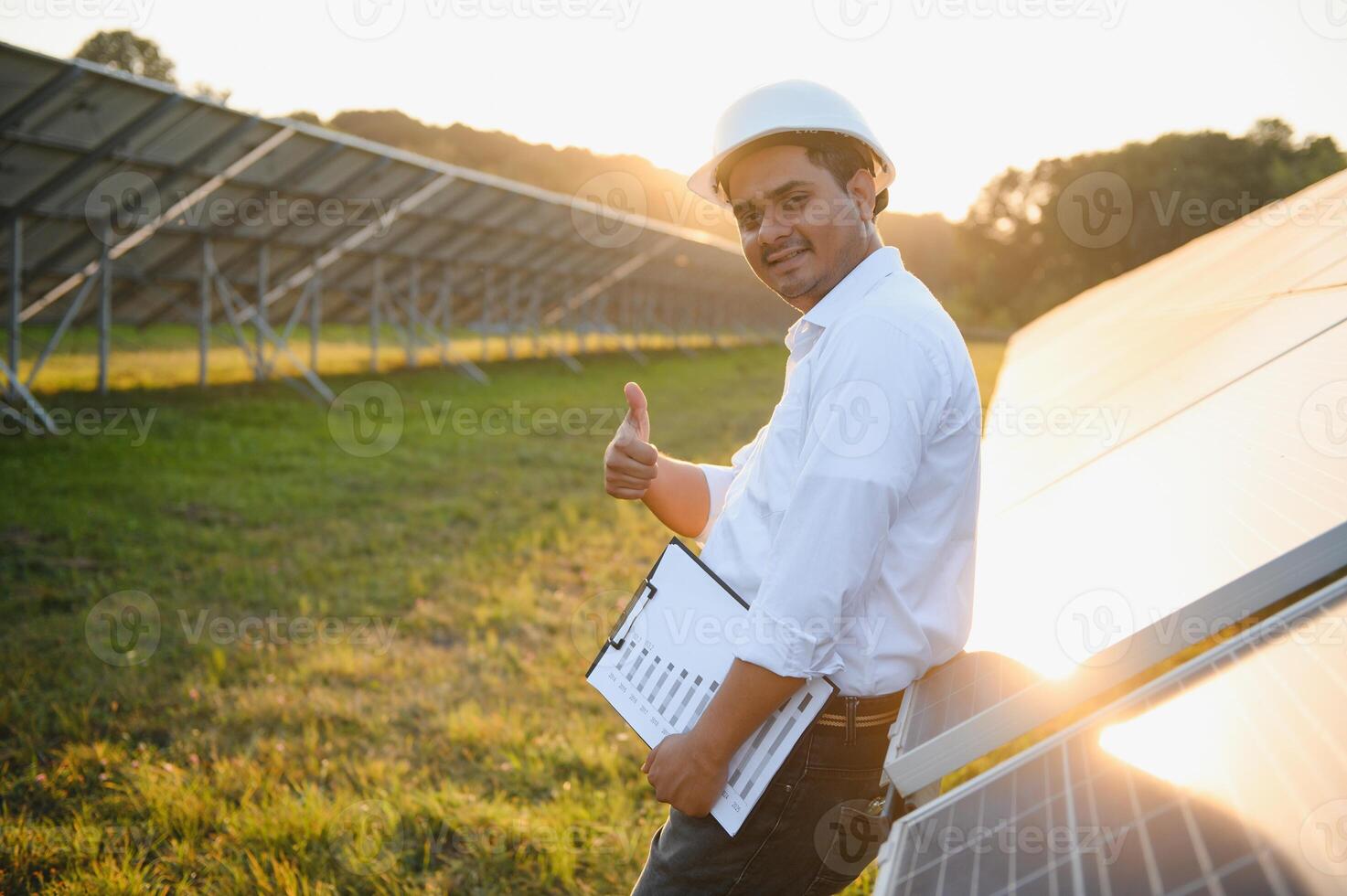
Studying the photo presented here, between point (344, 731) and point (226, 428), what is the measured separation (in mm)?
6171

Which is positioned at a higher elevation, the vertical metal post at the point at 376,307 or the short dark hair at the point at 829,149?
the vertical metal post at the point at 376,307

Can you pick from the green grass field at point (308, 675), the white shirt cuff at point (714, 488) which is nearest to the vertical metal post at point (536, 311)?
the green grass field at point (308, 675)

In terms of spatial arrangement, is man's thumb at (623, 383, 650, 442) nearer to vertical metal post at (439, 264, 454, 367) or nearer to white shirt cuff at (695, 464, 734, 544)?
white shirt cuff at (695, 464, 734, 544)

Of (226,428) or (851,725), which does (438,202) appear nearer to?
(226,428)

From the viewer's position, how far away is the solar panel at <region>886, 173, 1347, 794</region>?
45.8 inches

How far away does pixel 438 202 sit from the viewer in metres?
13.0

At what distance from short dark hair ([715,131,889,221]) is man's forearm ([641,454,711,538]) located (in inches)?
27.6

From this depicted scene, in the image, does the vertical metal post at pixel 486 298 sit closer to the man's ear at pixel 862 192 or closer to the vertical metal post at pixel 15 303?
the vertical metal post at pixel 15 303

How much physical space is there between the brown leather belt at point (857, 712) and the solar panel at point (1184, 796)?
0.22 meters

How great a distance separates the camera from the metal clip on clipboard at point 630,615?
1.57 m

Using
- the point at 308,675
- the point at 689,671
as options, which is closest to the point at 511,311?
the point at 308,675

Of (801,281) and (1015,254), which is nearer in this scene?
(801,281)

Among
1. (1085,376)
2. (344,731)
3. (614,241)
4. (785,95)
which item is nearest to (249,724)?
(344,731)

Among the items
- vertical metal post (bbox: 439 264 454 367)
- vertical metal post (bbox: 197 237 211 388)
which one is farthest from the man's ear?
vertical metal post (bbox: 439 264 454 367)
